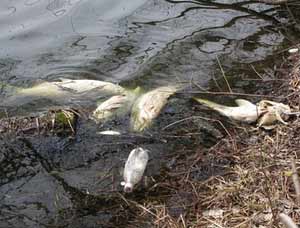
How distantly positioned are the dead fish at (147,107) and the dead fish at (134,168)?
0.65 metres

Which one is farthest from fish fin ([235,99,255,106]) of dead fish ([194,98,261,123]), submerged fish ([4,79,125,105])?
submerged fish ([4,79,125,105])

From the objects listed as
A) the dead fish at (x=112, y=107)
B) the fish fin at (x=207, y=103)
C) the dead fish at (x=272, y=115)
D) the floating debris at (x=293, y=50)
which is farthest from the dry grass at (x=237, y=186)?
the floating debris at (x=293, y=50)

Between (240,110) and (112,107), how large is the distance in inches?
53.3

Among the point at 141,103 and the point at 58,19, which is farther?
the point at 58,19

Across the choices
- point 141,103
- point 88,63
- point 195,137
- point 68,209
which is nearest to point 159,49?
point 88,63

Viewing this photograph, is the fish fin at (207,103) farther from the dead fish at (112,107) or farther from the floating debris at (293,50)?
the floating debris at (293,50)

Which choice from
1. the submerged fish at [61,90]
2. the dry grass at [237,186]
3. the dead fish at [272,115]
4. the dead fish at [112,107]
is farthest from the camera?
the submerged fish at [61,90]

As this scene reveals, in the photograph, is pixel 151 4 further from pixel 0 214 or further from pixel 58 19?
pixel 0 214

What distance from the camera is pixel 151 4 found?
8.26 m

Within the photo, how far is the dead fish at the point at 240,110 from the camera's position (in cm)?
561

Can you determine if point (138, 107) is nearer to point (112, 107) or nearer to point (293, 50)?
point (112, 107)

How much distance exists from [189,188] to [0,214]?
1610mm

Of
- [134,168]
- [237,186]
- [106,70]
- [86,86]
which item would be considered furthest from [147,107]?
[237,186]

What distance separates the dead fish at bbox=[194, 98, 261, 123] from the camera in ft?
18.4
